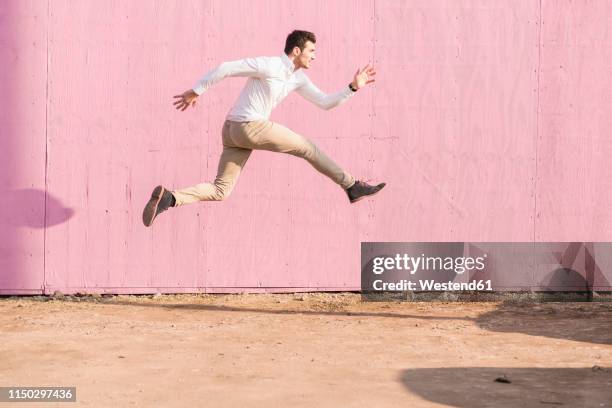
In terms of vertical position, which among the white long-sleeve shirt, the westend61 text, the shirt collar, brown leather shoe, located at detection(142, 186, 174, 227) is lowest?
the westend61 text

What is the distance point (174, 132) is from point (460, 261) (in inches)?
119

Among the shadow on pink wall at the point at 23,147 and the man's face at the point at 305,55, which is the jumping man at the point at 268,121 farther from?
the shadow on pink wall at the point at 23,147

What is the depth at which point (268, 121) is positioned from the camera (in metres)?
7.71

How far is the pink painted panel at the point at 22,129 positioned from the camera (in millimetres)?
9117

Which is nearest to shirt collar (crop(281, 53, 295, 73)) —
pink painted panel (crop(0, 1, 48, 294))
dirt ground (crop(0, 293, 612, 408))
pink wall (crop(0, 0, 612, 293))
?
Result: pink wall (crop(0, 0, 612, 293))

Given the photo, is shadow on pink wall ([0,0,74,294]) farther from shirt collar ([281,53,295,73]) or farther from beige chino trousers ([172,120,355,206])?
shirt collar ([281,53,295,73])

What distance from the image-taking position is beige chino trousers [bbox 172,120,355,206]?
7574mm

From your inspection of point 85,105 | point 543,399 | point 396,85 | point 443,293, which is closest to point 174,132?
point 85,105

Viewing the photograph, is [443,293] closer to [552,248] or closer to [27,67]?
[552,248]

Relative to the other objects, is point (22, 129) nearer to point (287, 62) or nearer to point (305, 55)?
point (287, 62)

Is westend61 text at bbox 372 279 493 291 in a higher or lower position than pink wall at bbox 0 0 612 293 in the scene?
lower

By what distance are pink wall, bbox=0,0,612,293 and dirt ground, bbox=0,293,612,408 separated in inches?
18.7

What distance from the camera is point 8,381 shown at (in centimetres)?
571

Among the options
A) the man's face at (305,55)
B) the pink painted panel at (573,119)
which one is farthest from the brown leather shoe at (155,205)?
the pink painted panel at (573,119)
